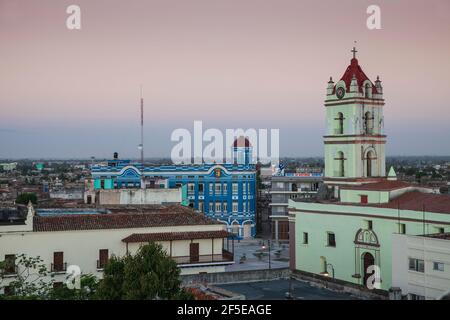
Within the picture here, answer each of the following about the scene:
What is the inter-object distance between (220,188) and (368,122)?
17.5 m

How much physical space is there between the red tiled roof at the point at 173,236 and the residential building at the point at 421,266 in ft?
20.9

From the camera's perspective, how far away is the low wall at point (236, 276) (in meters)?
19.3

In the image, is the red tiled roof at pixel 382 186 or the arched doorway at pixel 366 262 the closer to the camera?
the arched doorway at pixel 366 262

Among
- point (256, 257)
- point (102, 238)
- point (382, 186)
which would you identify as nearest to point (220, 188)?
point (256, 257)

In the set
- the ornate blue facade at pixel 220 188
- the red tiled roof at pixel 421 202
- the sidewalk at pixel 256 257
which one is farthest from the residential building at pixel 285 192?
the red tiled roof at pixel 421 202

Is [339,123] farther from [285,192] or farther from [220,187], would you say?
[220,187]

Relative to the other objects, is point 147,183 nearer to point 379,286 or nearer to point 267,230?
point 267,230

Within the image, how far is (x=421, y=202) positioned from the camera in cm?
2019

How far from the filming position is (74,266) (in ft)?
62.4

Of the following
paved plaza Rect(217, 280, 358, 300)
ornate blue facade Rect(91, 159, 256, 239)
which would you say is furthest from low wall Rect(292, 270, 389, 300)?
A: ornate blue facade Rect(91, 159, 256, 239)

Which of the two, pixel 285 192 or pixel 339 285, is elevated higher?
pixel 285 192

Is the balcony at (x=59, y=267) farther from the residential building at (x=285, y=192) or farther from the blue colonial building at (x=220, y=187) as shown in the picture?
the residential building at (x=285, y=192)

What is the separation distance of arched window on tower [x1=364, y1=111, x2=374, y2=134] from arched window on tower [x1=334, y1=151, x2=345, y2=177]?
1.26m

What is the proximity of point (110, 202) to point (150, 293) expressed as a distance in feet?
65.5
